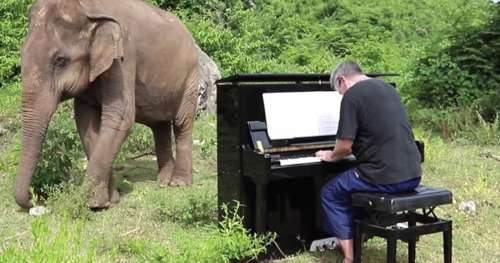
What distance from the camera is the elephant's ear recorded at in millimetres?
6844

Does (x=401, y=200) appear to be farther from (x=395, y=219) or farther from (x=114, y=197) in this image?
(x=114, y=197)

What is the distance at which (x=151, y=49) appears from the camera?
794cm

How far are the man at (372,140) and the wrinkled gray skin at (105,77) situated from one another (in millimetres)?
2820

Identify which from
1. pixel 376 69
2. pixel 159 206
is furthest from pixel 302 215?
pixel 376 69

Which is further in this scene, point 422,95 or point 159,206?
point 422,95

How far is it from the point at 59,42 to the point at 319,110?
2.75 meters

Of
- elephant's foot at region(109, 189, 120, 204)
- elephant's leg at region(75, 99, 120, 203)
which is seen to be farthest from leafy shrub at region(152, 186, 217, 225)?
elephant's leg at region(75, 99, 120, 203)

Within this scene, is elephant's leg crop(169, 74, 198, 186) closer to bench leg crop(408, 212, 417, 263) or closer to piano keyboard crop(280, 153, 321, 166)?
piano keyboard crop(280, 153, 321, 166)

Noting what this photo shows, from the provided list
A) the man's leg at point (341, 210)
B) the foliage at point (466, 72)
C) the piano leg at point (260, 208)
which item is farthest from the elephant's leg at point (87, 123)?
the foliage at point (466, 72)

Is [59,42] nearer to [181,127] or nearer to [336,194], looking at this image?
[181,127]

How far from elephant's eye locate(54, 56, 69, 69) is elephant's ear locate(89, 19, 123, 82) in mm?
270

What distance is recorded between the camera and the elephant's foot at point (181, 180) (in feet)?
28.7

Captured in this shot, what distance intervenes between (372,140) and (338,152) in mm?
288

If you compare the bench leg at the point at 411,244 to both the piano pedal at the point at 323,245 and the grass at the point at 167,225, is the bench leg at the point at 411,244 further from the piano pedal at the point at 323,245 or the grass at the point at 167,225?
the piano pedal at the point at 323,245
